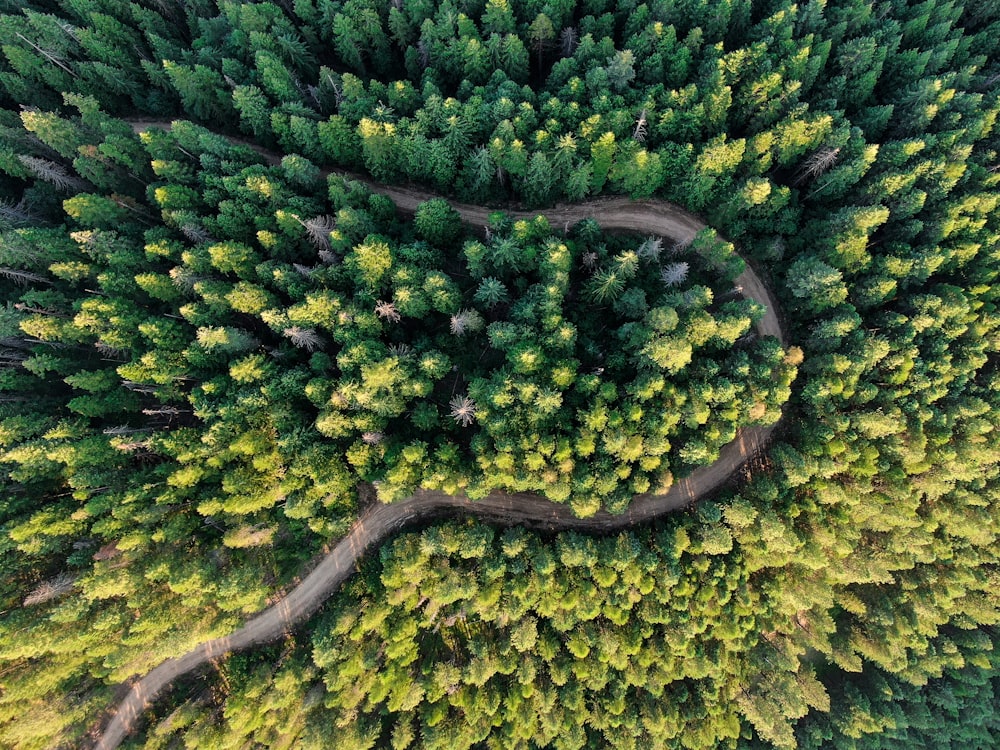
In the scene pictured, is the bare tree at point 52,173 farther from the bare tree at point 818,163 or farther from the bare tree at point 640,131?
the bare tree at point 818,163

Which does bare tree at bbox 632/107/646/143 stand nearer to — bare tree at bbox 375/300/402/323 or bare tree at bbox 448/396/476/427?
bare tree at bbox 375/300/402/323

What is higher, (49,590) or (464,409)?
(464,409)

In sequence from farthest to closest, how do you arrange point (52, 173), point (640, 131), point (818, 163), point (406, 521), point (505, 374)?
1. point (406, 521)
2. point (52, 173)
3. point (640, 131)
4. point (818, 163)
5. point (505, 374)

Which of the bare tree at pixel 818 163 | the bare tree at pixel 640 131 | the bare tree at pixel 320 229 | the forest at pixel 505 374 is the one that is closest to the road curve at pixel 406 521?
the forest at pixel 505 374

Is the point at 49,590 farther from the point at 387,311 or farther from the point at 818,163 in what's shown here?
the point at 818,163

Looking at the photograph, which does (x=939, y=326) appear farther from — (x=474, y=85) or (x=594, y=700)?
(x=474, y=85)

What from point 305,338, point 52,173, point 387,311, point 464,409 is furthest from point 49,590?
point 52,173

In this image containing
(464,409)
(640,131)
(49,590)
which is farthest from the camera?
(640,131)

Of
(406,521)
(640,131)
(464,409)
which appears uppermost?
(640,131)

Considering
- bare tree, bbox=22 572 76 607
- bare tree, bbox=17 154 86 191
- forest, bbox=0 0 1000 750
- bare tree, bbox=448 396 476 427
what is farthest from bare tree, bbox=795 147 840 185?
bare tree, bbox=22 572 76 607
